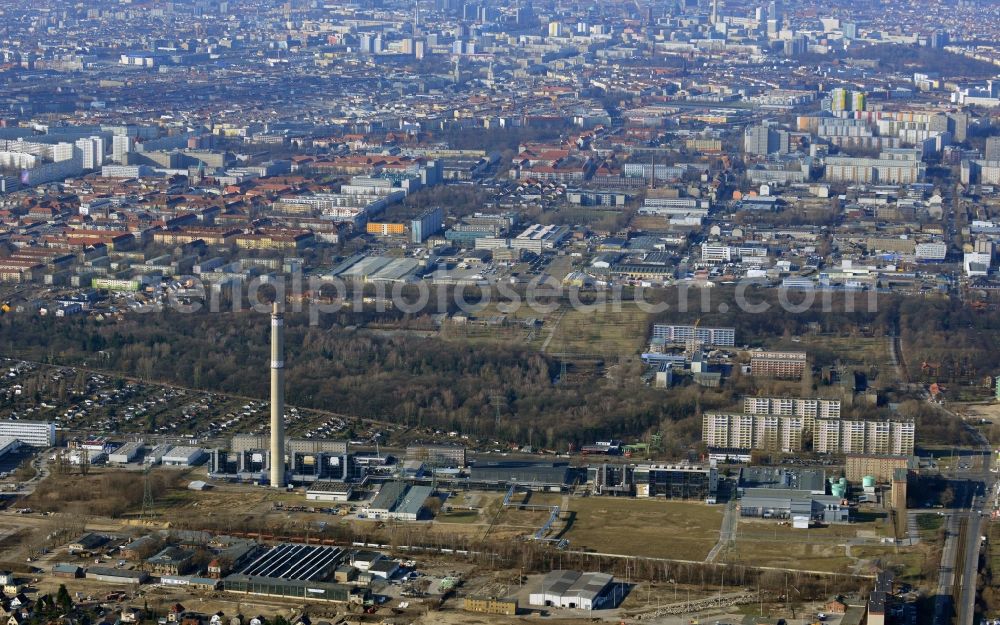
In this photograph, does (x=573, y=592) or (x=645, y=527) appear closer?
(x=573, y=592)

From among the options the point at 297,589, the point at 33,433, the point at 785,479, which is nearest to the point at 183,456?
the point at 33,433

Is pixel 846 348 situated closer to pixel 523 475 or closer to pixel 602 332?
pixel 602 332

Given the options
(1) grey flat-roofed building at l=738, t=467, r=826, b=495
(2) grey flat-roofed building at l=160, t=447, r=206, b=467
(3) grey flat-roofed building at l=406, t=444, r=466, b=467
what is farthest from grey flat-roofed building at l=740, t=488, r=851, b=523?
(2) grey flat-roofed building at l=160, t=447, r=206, b=467

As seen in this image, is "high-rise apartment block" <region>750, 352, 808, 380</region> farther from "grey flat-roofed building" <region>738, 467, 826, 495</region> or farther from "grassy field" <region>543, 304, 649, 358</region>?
"grey flat-roofed building" <region>738, 467, 826, 495</region>

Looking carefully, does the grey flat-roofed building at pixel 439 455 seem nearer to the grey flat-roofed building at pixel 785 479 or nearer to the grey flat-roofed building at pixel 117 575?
the grey flat-roofed building at pixel 785 479

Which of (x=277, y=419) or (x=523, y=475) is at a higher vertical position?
(x=277, y=419)

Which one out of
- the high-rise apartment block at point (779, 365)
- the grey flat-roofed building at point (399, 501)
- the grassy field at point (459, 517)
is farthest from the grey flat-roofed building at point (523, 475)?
the high-rise apartment block at point (779, 365)

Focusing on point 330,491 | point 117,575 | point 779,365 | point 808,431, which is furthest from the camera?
point 779,365

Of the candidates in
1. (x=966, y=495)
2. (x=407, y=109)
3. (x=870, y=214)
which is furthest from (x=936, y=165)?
(x=966, y=495)
